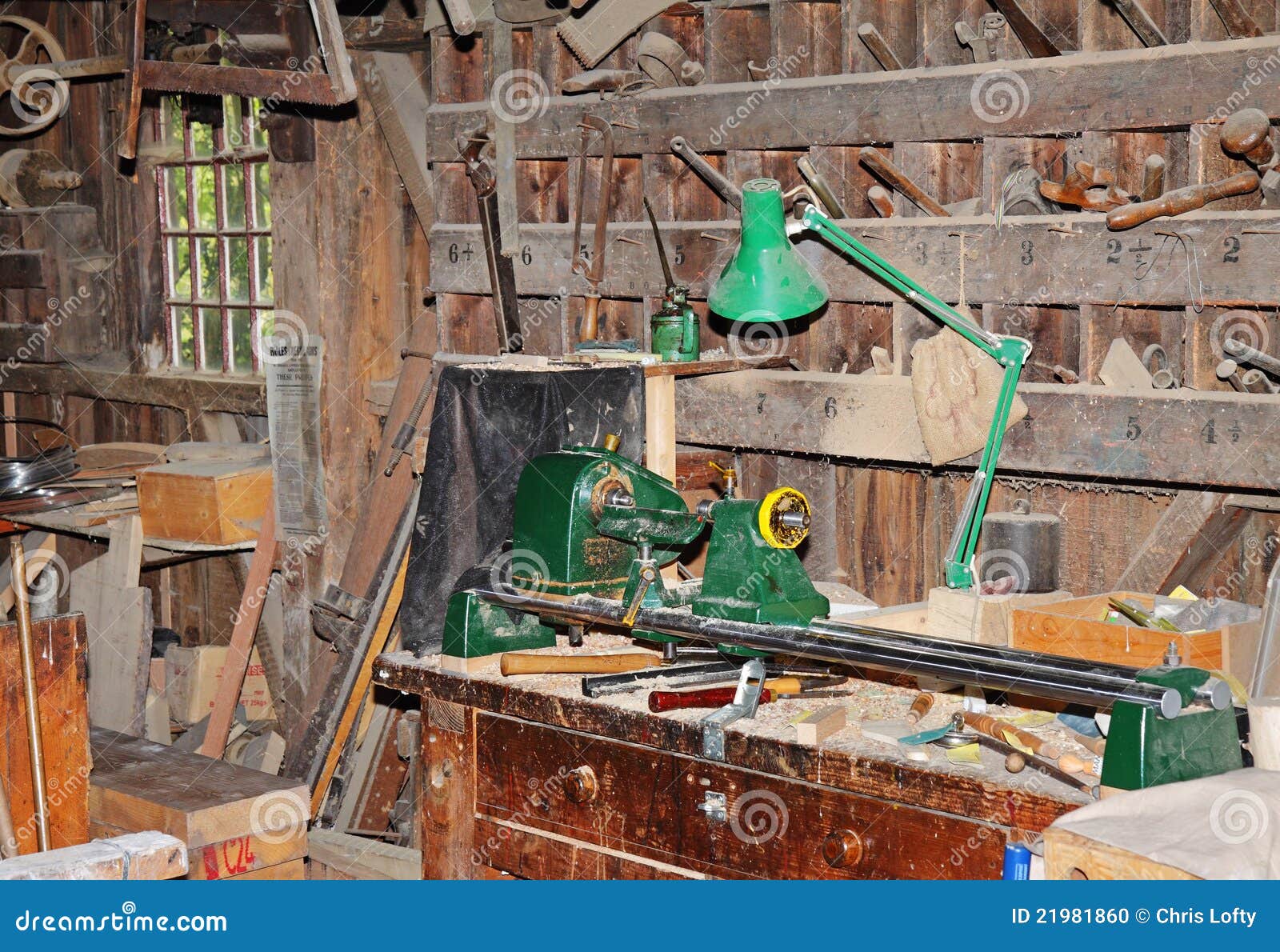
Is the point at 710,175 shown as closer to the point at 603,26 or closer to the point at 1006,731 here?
the point at 603,26

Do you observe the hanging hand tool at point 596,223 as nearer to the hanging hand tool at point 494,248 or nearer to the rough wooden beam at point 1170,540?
the hanging hand tool at point 494,248

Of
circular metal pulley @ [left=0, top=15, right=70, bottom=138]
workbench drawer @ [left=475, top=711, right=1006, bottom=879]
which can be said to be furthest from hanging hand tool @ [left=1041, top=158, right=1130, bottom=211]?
circular metal pulley @ [left=0, top=15, right=70, bottom=138]

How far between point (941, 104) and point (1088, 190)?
17.2 inches

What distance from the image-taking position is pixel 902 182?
3568mm

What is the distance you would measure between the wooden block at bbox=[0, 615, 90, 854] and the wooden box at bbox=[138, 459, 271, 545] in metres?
2.33

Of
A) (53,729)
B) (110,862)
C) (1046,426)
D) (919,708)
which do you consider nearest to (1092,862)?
(919,708)

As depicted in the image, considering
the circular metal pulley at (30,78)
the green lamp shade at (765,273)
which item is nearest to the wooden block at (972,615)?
the green lamp shade at (765,273)

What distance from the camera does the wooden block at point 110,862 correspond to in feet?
6.67

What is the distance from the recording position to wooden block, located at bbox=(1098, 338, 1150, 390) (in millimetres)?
3297

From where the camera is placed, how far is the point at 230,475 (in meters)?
5.45

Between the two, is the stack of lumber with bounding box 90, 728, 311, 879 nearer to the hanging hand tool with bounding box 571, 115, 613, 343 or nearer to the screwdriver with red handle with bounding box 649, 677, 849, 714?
the screwdriver with red handle with bounding box 649, 677, 849, 714

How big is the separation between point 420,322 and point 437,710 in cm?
239

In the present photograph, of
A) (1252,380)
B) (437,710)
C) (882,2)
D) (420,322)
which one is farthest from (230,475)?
(1252,380)

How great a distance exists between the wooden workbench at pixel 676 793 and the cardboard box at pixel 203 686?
3022mm
